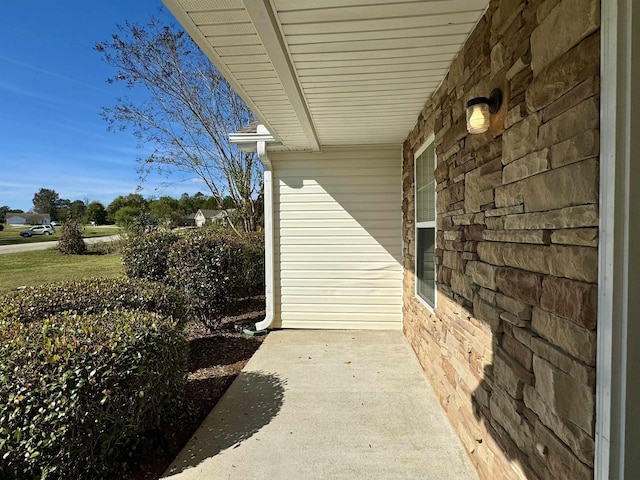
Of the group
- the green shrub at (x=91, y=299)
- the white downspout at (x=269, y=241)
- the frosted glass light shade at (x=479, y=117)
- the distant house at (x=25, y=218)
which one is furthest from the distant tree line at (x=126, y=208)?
the frosted glass light shade at (x=479, y=117)

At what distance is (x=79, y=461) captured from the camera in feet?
6.36

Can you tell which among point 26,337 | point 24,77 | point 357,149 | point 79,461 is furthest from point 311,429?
point 24,77

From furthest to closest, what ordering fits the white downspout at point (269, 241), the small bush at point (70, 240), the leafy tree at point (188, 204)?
the leafy tree at point (188, 204) < the small bush at point (70, 240) < the white downspout at point (269, 241)

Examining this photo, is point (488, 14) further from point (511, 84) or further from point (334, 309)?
point (334, 309)

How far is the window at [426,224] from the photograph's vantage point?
3439 millimetres

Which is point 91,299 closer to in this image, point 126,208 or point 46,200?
point 126,208

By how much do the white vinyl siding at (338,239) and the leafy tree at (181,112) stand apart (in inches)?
184

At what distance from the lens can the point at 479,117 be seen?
1.84m

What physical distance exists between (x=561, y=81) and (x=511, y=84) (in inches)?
17.6

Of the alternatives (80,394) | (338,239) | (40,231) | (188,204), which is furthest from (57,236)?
(80,394)

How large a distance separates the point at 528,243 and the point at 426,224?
222cm

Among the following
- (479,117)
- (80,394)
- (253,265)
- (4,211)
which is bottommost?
(80,394)

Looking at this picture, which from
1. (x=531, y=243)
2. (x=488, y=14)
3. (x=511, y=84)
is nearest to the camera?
(x=531, y=243)

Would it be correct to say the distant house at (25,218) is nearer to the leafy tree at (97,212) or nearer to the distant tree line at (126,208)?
the distant tree line at (126,208)
